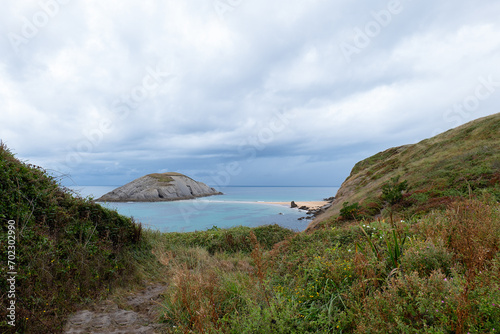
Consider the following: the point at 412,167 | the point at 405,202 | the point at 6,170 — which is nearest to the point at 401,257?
the point at 6,170

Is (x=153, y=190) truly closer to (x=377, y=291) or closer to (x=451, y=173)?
(x=451, y=173)

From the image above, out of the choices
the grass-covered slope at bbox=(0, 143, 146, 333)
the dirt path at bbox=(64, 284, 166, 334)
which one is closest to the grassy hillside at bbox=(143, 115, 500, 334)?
the dirt path at bbox=(64, 284, 166, 334)

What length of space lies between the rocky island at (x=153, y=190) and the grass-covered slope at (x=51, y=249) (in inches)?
2715

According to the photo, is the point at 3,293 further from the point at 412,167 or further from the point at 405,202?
the point at 412,167

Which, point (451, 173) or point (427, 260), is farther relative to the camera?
point (451, 173)

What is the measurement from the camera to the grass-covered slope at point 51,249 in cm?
469

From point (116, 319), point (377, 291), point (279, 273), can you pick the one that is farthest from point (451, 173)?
point (116, 319)

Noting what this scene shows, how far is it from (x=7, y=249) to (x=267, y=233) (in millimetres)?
11014

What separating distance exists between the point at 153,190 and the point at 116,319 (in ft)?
250

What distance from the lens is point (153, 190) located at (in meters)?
76.7

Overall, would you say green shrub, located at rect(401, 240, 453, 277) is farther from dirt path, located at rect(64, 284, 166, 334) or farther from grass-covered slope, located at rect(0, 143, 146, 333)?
grass-covered slope, located at rect(0, 143, 146, 333)

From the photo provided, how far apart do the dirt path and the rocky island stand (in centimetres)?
7153

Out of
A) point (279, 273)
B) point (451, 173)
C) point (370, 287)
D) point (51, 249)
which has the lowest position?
point (279, 273)

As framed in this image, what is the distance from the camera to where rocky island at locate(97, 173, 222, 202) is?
245 ft
